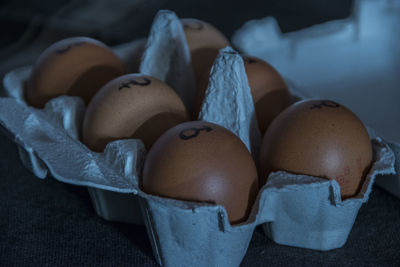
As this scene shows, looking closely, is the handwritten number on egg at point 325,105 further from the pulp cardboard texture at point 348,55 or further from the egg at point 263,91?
the pulp cardboard texture at point 348,55

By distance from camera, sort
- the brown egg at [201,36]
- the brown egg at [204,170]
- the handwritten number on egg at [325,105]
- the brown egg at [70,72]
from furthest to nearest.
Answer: the brown egg at [201,36] → the brown egg at [70,72] → the handwritten number on egg at [325,105] → the brown egg at [204,170]

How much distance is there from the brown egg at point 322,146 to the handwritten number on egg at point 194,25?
513mm

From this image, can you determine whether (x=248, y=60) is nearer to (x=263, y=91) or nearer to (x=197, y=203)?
(x=263, y=91)

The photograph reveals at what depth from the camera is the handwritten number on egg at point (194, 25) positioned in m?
1.46

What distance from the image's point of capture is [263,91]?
1.19 meters

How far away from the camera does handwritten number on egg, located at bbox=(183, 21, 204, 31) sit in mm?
1458

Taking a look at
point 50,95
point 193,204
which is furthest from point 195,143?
point 50,95

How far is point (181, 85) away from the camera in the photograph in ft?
4.44

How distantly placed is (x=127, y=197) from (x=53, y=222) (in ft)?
0.67

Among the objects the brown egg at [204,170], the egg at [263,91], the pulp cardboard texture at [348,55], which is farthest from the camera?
the pulp cardboard texture at [348,55]

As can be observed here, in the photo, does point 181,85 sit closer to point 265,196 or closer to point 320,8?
point 265,196

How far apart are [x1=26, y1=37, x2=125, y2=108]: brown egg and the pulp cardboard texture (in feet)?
1.63

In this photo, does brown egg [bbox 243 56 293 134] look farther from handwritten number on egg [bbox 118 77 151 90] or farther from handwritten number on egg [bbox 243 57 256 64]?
handwritten number on egg [bbox 118 77 151 90]

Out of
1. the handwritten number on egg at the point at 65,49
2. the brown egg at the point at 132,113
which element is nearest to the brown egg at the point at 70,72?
the handwritten number on egg at the point at 65,49
